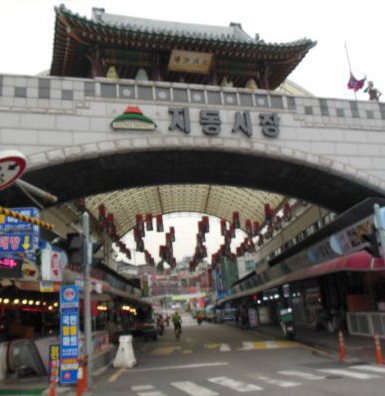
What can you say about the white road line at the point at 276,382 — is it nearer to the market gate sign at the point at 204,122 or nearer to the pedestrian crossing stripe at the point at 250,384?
the pedestrian crossing stripe at the point at 250,384

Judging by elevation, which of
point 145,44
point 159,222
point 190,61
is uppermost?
point 145,44

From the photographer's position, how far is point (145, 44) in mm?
22219

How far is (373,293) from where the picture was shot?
77.3 ft

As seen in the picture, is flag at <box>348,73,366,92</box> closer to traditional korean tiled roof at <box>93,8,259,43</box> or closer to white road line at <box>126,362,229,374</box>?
traditional korean tiled roof at <box>93,8,259,43</box>

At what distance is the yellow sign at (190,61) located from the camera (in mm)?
23125

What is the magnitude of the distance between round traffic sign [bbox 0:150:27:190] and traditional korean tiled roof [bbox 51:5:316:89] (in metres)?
13.5

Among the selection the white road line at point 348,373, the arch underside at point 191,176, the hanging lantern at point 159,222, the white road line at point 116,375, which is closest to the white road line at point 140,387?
the white road line at point 116,375

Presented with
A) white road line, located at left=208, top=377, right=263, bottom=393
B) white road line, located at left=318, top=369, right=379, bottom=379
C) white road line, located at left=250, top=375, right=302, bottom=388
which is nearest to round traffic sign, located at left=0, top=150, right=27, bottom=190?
white road line, located at left=208, top=377, right=263, bottom=393

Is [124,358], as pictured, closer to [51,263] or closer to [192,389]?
[51,263]

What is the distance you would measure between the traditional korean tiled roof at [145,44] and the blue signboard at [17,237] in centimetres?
1004

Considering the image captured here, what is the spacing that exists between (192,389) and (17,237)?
8654 millimetres

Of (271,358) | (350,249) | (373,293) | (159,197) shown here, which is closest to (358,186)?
(350,249)

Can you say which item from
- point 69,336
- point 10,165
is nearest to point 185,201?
point 69,336

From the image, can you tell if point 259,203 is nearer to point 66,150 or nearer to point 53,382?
point 66,150
